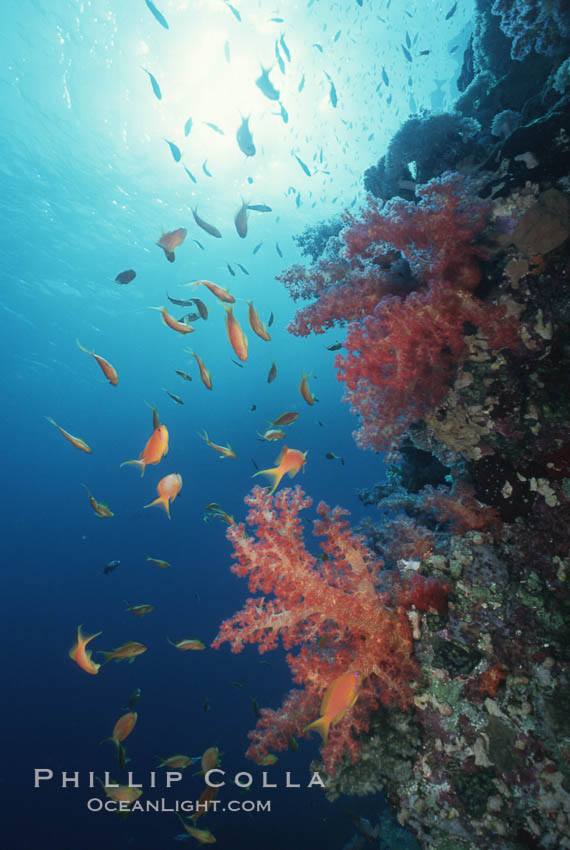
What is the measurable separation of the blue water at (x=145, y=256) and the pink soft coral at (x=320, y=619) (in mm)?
6521

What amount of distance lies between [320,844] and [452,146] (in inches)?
816

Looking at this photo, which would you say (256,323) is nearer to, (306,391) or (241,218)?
(306,391)

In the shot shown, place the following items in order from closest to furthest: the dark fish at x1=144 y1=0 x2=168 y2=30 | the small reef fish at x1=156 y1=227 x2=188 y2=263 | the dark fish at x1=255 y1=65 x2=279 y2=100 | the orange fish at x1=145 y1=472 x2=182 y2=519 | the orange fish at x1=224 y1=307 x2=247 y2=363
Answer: the orange fish at x1=224 y1=307 x2=247 y2=363 < the orange fish at x1=145 y1=472 x2=182 y2=519 < the small reef fish at x1=156 y1=227 x2=188 y2=263 < the dark fish at x1=255 y1=65 x2=279 y2=100 < the dark fish at x1=144 y1=0 x2=168 y2=30

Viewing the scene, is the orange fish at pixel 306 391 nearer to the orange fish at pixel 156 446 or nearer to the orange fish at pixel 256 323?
the orange fish at pixel 256 323

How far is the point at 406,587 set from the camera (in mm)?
3346

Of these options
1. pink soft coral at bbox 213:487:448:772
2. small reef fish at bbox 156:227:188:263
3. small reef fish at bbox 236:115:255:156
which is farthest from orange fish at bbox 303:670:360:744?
small reef fish at bbox 236:115:255:156

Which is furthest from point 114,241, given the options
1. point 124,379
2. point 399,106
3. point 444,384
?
point 124,379

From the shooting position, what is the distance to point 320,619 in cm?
337

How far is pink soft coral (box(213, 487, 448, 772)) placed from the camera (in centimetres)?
317

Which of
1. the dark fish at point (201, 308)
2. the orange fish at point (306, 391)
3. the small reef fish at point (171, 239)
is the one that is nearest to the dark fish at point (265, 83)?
the small reef fish at point (171, 239)

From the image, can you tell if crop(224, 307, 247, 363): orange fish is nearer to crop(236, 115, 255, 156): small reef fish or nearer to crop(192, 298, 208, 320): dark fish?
crop(192, 298, 208, 320): dark fish

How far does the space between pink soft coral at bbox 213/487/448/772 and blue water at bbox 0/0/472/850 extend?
6.52 m

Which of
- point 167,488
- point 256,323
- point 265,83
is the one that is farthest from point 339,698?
point 265,83

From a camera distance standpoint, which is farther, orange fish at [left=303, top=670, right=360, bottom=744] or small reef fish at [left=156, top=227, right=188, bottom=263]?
small reef fish at [left=156, top=227, right=188, bottom=263]
